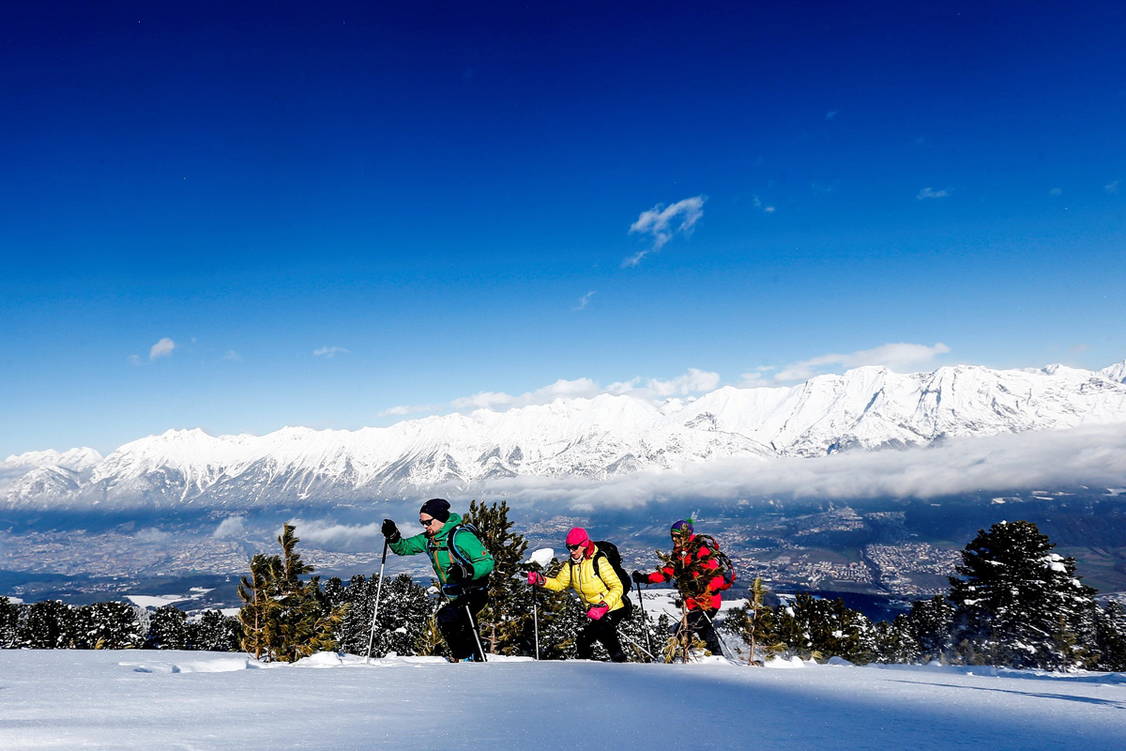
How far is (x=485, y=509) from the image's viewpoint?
86.3 feet

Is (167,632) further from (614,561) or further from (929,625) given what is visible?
(929,625)

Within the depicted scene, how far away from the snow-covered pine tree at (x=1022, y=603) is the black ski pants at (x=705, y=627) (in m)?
18.4

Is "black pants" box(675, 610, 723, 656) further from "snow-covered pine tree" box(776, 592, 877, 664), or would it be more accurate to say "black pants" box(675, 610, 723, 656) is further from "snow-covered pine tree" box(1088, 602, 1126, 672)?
"snow-covered pine tree" box(1088, 602, 1126, 672)

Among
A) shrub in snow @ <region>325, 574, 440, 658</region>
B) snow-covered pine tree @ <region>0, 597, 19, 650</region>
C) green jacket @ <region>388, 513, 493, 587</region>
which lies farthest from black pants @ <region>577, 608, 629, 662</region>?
snow-covered pine tree @ <region>0, 597, 19, 650</region>

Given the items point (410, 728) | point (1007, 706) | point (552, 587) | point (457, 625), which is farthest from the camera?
point (552, 587)

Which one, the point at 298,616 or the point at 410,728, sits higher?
the point at 410,728

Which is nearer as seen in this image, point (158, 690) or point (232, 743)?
point (232, 743)

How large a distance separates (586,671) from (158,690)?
16.3ft

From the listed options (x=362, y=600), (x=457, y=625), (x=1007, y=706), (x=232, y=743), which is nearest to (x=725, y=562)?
(x=457, y=625)

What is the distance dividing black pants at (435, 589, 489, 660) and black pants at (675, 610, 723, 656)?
263 inches

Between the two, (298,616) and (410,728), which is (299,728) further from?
(298,616)

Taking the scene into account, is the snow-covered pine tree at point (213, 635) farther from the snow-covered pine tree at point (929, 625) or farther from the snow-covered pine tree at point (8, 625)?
the snow-covered pine tree at point (929, 625)

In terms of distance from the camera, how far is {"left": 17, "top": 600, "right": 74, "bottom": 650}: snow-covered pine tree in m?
48.5

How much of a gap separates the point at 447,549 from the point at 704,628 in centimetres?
847
